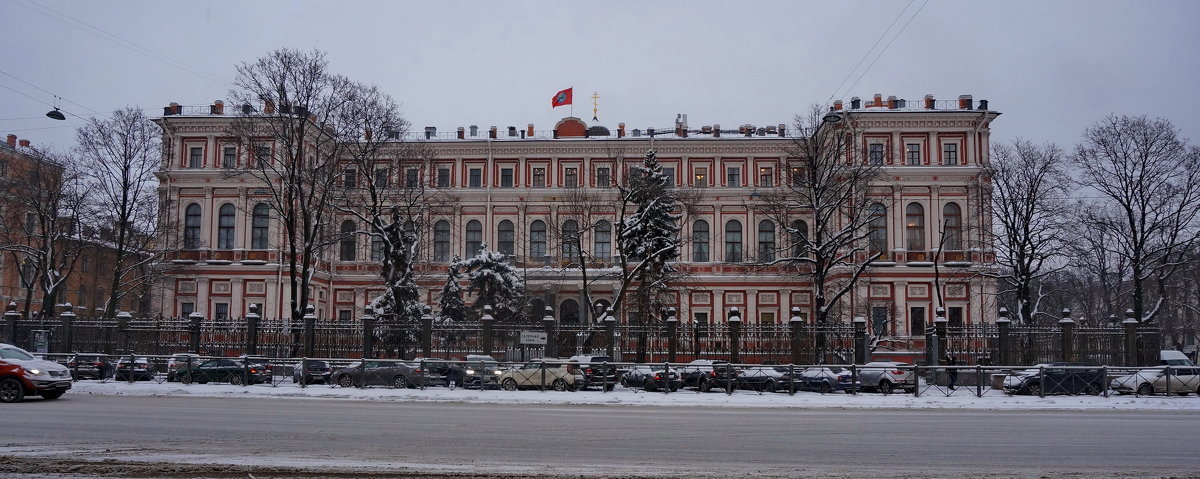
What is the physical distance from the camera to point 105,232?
48.1 meters

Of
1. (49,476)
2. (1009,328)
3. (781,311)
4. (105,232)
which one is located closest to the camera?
(49,476)

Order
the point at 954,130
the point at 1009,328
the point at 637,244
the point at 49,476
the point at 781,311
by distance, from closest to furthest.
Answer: the point at 49,476, the point at 1009,328, the point at 637,244, the point at 954,130, the point at 781,311

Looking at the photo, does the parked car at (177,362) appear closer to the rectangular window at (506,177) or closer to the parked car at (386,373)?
the parked car at (386,373)

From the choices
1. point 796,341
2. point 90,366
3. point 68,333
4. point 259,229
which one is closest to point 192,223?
point 259,229

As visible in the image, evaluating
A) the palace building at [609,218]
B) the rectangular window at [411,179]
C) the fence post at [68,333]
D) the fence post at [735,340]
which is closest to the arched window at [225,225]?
the palace building at [609,218]

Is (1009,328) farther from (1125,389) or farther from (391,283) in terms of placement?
(391,283)

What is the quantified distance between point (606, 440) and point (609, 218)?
A: 45240mm

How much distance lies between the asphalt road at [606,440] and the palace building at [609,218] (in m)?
31.4

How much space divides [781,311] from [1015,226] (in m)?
16.5

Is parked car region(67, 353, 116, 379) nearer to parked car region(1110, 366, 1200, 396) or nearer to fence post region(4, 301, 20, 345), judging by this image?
fence post region(4, 301, 20, 345)

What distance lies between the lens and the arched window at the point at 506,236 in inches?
2298

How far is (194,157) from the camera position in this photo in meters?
54.5

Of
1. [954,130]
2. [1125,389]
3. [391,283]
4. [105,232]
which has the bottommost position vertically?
[1125,389]

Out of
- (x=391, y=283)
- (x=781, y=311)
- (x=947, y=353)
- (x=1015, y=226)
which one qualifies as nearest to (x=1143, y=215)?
(x=1015, y=226)
